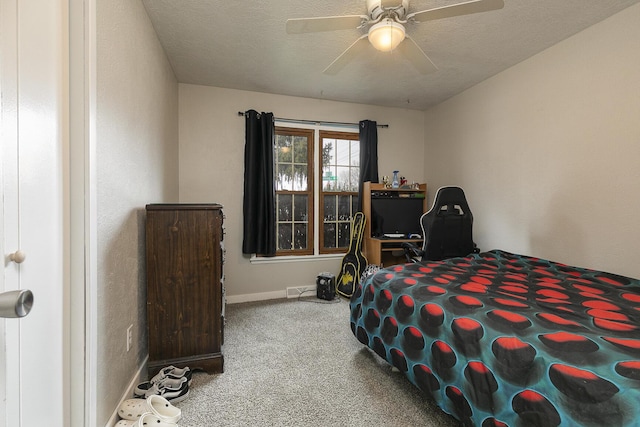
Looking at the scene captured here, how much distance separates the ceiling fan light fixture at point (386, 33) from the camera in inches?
72.3

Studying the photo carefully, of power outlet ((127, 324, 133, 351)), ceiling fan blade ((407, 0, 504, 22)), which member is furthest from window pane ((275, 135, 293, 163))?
power outlet ((127, 324, 133, 351))

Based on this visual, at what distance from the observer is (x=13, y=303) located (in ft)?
1.71

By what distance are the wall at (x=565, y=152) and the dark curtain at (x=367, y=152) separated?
112cm

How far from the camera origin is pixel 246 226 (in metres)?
3.27

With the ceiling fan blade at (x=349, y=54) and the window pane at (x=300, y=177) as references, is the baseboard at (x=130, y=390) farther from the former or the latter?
the ceiling fan blade at (x=349, y=54)

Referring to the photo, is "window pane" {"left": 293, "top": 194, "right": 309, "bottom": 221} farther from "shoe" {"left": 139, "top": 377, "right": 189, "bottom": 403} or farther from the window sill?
"shoe" {"left": 139, "top": 377, "right": 189, "bottom": 403}

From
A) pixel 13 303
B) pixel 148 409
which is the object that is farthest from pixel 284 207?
pixel 13 303

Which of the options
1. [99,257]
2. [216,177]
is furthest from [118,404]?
[216,177]

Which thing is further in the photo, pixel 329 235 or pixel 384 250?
pixel 329 235

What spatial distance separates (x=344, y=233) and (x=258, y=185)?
1.35 metres

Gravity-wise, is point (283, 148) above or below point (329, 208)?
above

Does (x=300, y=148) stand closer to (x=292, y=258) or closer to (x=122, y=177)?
(x=292, y=258)

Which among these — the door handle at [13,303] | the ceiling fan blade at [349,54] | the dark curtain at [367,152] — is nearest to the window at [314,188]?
the dark curtain at [367,152]

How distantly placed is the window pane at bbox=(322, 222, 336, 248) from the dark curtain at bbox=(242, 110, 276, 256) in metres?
0.76
